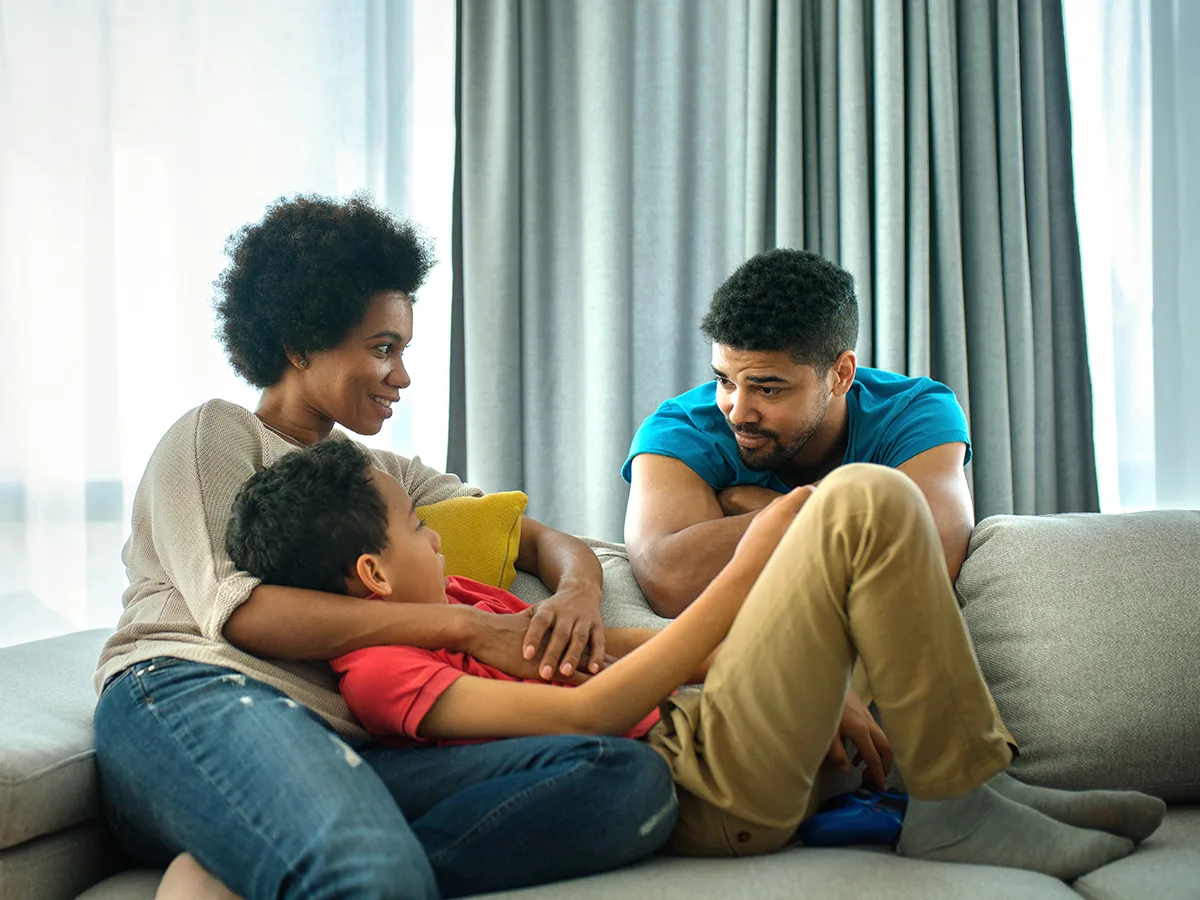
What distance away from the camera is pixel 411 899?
98cm

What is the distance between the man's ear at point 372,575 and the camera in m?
1.34

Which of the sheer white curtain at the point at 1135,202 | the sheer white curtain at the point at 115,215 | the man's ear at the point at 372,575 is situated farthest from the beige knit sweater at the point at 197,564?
the sheer white curtain at the point at 1135,202

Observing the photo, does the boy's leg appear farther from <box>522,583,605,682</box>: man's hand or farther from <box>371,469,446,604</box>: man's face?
<box>371,469,446,604</box>: man's face

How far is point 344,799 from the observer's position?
3.49 feet

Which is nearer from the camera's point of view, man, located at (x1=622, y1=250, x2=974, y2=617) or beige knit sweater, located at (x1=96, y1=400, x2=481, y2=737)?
beige knit sweater, located at (x1=96, y1=400, x2=481, y2=737)

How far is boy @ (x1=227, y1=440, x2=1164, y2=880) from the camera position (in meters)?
1.12

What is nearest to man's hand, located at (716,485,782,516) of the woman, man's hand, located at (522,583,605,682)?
the woman

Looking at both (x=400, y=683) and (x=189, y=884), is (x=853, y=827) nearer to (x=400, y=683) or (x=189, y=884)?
(x=400, y=683)

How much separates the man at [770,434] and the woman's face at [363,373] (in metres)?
0.49

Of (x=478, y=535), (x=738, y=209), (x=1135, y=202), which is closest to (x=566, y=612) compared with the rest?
(x=478, y=535)

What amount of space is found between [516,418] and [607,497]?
1.06 ft

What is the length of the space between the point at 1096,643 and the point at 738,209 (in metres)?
1.72

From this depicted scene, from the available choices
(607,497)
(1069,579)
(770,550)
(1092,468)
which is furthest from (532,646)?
(1092,468)

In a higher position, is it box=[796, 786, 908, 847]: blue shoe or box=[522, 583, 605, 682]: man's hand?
box=[522, 583, 605, 682]: man's hand
